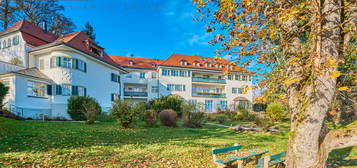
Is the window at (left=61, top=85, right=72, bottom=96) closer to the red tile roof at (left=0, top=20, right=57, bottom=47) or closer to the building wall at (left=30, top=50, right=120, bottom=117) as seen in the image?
the building wall at (left=30, top=50, right=120, bottom=117)

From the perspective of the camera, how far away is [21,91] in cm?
1520

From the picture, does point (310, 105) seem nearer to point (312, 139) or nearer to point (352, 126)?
point (312, 139)

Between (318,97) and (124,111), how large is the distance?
404 inches

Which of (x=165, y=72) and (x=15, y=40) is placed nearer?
(x=15, y=40)

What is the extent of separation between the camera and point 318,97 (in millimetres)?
2908

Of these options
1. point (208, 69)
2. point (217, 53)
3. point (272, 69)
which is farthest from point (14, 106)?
point (208, 69)

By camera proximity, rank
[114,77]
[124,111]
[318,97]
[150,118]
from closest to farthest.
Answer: [318,97] < [124,111] < [150,118] < [114,77]

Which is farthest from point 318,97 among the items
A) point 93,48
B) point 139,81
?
point 139,81

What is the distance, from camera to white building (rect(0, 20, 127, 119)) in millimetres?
15367

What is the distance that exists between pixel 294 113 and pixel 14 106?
19.5 m

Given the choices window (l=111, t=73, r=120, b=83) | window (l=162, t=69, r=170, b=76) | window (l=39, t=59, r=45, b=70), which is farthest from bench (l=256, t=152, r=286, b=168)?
window (l=162, t=69, r=170, b=76)

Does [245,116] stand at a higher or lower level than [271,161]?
lower

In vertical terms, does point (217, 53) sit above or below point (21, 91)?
above

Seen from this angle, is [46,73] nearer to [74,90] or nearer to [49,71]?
[49,71]
